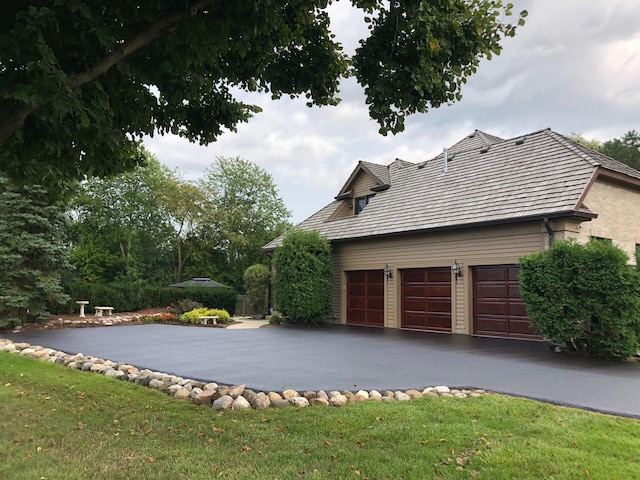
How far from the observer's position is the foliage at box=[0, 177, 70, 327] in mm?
15695

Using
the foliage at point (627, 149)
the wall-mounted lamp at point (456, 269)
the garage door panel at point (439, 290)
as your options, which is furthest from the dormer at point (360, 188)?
the foliage at point (627, 149)

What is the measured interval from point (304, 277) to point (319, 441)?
505 inches

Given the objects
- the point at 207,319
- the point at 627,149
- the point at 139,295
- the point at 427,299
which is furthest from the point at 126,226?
the point at 627,149

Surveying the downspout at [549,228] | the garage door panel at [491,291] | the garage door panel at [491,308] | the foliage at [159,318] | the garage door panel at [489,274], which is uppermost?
the downspout at [549,228]

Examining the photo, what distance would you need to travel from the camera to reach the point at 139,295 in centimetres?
2316

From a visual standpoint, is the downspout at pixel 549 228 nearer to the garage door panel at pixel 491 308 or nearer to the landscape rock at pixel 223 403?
the garage door panel at pixel 491 308

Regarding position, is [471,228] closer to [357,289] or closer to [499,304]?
[499,304]

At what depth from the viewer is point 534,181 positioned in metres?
12.9

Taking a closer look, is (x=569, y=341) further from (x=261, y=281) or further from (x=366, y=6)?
(x=261, y=281)

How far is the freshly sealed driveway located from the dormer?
7110mm

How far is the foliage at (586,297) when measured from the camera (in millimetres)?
8828

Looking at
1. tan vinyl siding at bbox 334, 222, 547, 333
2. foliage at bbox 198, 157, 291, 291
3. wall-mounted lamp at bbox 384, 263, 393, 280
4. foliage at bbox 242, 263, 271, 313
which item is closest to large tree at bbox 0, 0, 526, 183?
tan vinyl siding at bbox 334, 222, 547, 333

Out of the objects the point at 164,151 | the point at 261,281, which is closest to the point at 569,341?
the point at 261,281

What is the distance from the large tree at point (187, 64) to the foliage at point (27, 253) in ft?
41.0
